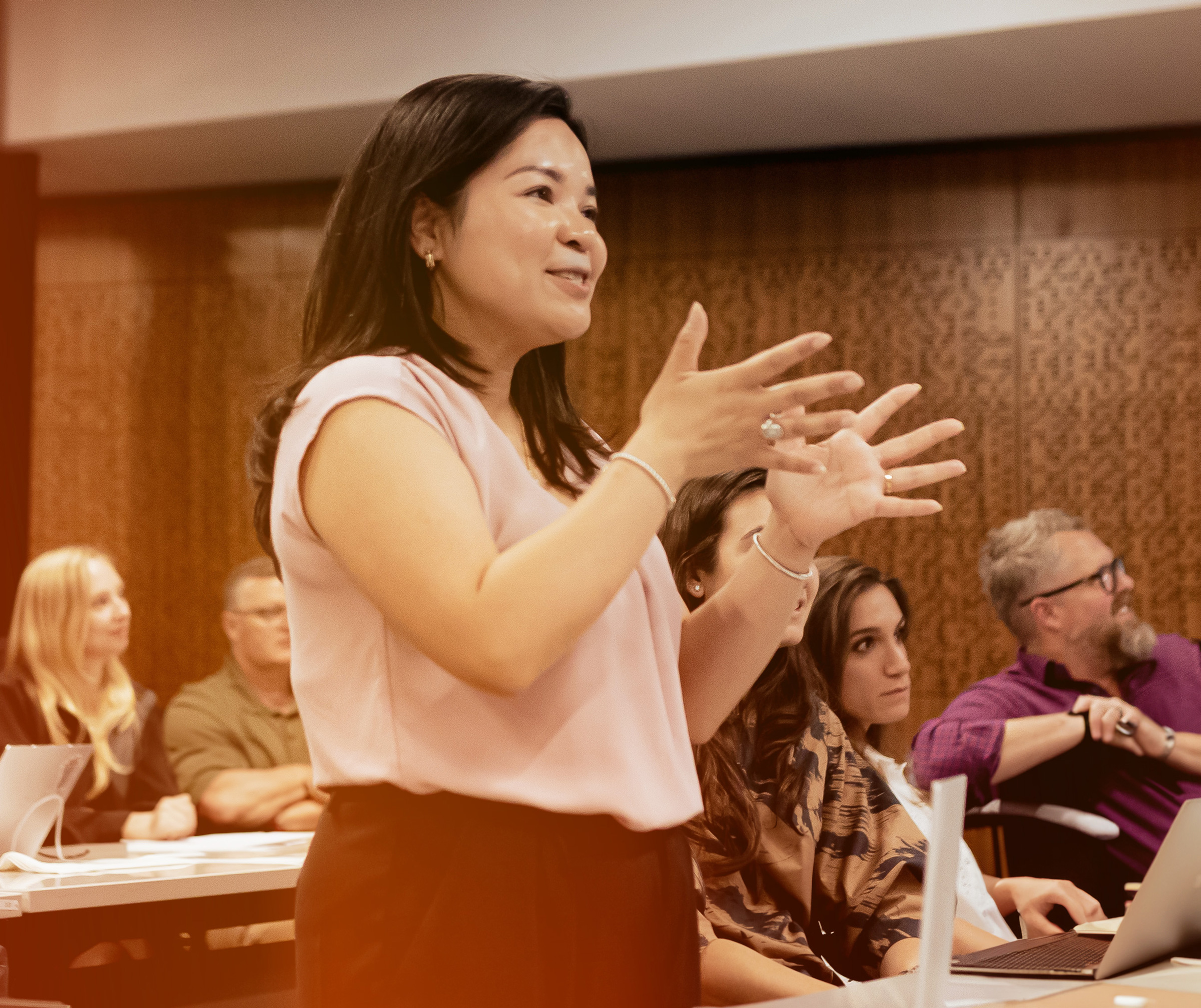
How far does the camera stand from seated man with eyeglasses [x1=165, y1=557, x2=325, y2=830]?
11.4ft

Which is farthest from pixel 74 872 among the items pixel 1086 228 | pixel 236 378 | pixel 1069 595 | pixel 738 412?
pixel 1086 228

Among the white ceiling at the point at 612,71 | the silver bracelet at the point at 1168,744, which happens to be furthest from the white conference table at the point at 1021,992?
the white ceiling at the point at 612,71

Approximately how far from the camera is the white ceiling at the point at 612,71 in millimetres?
3992

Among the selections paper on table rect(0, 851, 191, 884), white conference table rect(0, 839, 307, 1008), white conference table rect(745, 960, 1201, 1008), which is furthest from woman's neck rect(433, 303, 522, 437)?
paper on table rect(0, 851, 191, 884)

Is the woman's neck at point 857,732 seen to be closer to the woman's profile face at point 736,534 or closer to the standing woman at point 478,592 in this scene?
the woman's profile face at point 736,534

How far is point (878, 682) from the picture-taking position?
7.98 ft

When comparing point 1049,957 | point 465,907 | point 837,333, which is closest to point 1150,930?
point 1049,957

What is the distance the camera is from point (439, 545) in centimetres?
87

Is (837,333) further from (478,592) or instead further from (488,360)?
(478,592)

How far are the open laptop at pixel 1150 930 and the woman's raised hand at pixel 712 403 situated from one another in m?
0.55

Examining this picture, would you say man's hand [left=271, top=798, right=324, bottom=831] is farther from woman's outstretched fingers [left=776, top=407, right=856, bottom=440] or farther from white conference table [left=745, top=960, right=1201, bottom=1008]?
woman's outstretched fingers [left=776, top=407, right=856, bottom=440]

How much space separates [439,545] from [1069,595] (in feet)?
10.2

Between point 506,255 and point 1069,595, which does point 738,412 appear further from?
point 1069,595

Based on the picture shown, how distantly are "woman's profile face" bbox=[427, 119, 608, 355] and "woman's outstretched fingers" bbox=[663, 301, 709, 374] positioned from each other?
10 cm
